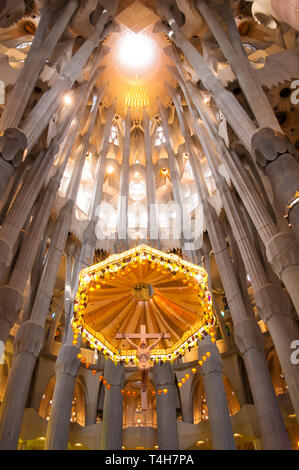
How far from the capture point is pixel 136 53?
24.9 meters

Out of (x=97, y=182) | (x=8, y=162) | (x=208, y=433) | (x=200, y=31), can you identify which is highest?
(x=200, y=31)

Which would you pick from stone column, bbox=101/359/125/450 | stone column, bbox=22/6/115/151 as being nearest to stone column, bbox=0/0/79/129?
stone column, bbox=22/6/115/151

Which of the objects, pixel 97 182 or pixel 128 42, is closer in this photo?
pixel 97 182

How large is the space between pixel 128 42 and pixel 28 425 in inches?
958

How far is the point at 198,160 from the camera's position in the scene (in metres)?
21.0

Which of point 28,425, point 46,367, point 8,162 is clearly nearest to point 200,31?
point 8,162

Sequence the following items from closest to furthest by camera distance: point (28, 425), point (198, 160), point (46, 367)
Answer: point (28, 425) → point (46, 367) → point (198, 160)

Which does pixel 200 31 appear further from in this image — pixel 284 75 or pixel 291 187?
pixel 291 187

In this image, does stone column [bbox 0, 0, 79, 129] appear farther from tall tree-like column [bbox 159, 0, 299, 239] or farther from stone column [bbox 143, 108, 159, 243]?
stone column [bbox 143, 108, 159, 243]

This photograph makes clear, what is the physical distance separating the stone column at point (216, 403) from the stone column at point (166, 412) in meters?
2.16

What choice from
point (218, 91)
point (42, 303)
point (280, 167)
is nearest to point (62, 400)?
point (42, 303)

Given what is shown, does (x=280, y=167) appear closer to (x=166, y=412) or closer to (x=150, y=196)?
(x=166, y=412)

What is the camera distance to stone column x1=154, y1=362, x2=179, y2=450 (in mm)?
15102

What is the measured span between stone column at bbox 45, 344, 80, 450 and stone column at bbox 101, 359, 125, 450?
213 centimetres
